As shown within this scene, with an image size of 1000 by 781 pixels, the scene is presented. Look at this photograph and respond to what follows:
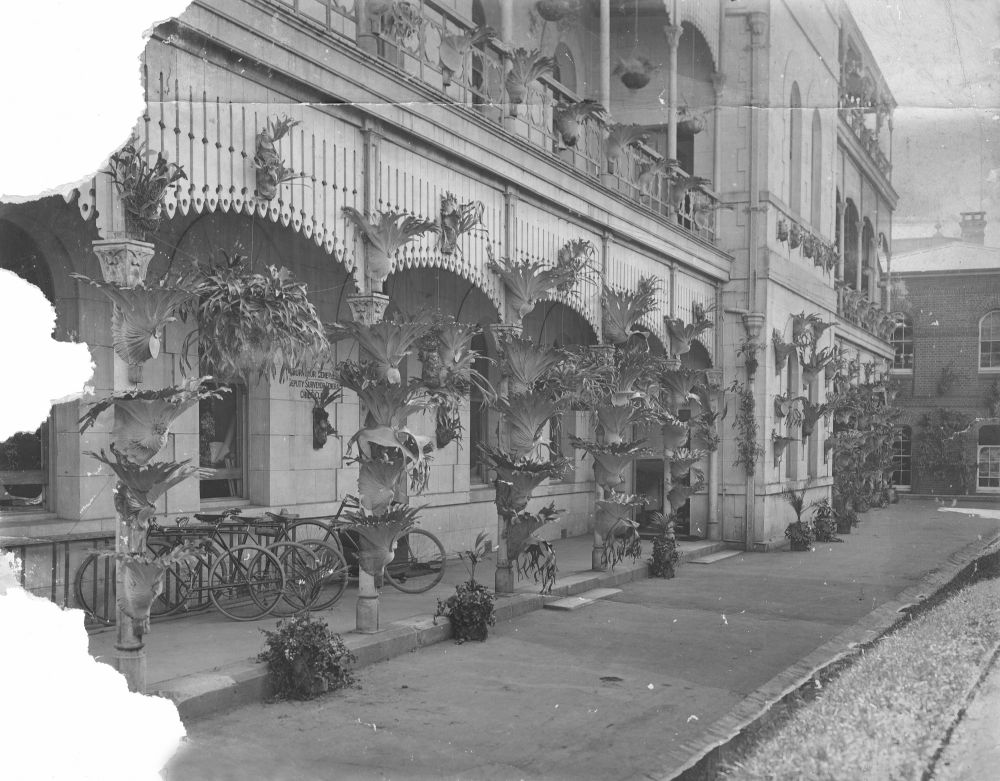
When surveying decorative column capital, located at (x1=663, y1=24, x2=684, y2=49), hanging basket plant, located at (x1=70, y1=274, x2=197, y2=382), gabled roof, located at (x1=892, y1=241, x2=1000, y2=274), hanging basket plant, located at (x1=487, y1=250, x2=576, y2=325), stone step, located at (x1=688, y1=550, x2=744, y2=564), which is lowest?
stone step, located at (x1=688, y1=550, x2=744, y2=564)

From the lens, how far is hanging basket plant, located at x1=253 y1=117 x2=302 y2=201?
7.16m

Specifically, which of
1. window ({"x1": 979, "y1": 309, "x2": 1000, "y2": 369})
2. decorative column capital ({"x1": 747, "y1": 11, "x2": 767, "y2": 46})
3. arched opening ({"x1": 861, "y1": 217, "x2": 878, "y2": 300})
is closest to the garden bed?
decorative column capital ({"x1": 747, "y1": 11, "x2": 767, "y2": 46})

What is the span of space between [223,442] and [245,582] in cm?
216

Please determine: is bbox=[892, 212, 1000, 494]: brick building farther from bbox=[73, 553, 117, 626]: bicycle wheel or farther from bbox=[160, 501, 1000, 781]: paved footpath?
bbox=[73, 553, 117, 626]: bicycle wheel

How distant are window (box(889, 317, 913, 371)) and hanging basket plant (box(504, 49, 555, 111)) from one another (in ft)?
78.8

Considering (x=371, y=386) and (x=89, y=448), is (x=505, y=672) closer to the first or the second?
(x=371, y=386)

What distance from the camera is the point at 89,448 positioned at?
8.59 m

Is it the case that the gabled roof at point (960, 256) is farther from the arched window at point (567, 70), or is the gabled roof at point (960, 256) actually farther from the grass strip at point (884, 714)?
the arched window at point (567, 70)

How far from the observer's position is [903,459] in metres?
33.2

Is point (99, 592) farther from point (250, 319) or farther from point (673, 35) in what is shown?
point (673, 35)

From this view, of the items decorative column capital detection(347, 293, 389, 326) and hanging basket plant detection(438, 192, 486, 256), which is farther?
hanging basket plant detection(438, 192, 486, 256)

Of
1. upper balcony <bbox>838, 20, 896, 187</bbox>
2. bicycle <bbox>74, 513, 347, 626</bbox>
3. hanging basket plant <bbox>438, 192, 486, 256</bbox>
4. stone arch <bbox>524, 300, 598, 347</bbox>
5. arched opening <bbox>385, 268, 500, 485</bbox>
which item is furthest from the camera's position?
stone arch <bbox>524, 300, 598, 347</bbox>

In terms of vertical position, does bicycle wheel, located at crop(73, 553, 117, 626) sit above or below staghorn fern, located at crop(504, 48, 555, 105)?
below

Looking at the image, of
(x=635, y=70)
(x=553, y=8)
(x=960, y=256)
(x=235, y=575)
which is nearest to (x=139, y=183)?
(x=235, y=575)
